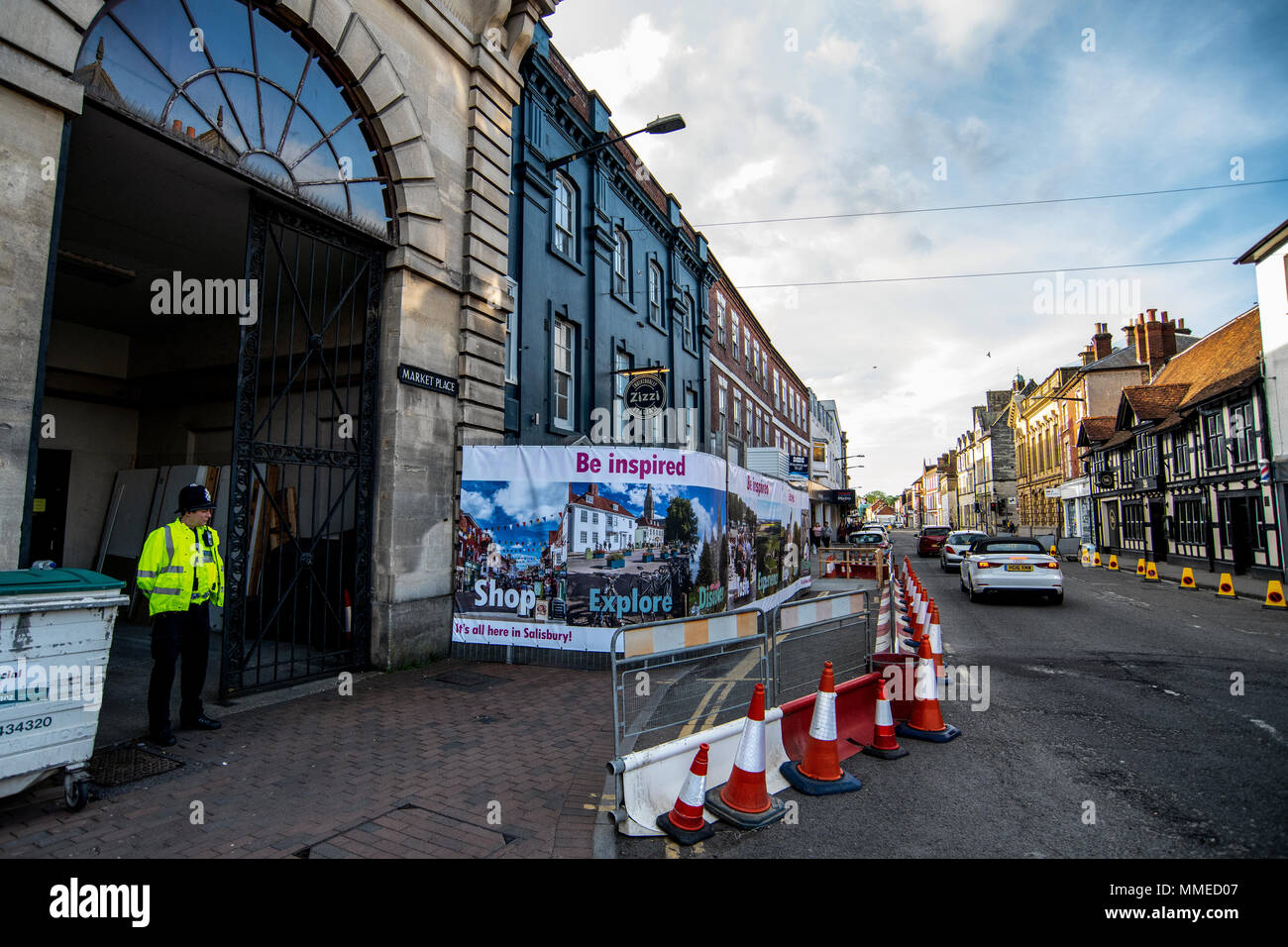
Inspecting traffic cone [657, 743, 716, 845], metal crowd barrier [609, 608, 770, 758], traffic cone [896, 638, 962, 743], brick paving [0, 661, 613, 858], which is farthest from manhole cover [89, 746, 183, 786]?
traffic cone [896, 638, 962, 743]

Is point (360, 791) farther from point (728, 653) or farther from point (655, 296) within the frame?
point (655, 296)

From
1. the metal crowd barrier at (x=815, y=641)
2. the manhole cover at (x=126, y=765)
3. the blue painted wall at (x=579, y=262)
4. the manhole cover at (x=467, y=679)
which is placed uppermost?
the blue painted wall at (x=579, y=262)

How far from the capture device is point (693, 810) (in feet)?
12.7

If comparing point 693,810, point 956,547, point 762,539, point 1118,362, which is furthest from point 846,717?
point 1118,362

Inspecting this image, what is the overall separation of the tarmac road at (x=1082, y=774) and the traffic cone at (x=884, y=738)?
0.11 metres

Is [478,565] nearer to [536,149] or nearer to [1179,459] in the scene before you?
[536,149]

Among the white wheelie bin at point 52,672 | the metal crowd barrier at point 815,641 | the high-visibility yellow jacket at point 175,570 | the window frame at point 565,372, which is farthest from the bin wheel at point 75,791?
the window frame at point 565,372

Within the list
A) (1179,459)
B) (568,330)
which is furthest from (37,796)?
(1179,459)

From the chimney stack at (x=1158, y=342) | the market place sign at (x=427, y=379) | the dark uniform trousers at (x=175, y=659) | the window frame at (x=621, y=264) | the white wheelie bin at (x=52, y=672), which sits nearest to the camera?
the white wheelie bin at (x=52, y=672)

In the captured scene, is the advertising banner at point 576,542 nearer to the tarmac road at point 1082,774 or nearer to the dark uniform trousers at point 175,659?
the dark uniform trousers at point 175,659

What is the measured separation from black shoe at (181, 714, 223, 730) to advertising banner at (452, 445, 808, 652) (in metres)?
3.40

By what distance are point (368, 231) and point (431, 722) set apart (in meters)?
5.85

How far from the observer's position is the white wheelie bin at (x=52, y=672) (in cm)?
379

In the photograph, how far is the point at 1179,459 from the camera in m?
28.6
